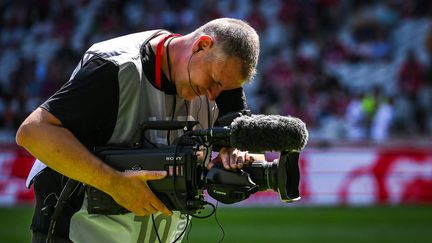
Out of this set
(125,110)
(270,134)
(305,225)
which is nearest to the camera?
(270,134)

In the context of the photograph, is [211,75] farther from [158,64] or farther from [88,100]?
[88,100]

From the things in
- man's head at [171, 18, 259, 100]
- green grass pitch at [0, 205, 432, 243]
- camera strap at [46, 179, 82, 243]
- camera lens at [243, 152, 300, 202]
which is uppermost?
man's head at [171, 18, 259, 100]

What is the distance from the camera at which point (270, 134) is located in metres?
3.10

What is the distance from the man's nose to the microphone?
0.43 m

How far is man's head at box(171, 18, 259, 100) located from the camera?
3459 mm

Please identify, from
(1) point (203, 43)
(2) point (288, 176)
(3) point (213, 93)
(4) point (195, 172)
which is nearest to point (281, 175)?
(2) point (288, 176)

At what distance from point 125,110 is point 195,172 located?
43 centimetres

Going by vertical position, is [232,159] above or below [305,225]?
above

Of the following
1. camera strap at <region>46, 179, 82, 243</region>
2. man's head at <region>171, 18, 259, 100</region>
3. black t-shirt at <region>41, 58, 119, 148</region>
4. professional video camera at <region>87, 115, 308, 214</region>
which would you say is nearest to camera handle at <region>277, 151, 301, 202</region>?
professional video camera at <region>87, 115, 308, 214</region>

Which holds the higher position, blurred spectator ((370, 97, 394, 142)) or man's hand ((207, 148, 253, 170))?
man's hand ((207, 148, 253, 170))

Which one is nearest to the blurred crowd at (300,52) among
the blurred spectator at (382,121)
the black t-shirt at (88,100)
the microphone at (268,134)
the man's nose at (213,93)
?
the blurred spectator at (382,121)

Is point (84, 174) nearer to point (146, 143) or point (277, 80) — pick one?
point (146, 143)

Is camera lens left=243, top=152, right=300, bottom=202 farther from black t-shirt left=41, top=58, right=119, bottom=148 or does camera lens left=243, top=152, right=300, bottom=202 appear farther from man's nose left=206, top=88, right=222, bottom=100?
black t-shirt left=41, top=58, right=119, bottom=148

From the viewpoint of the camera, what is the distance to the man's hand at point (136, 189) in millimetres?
3373
